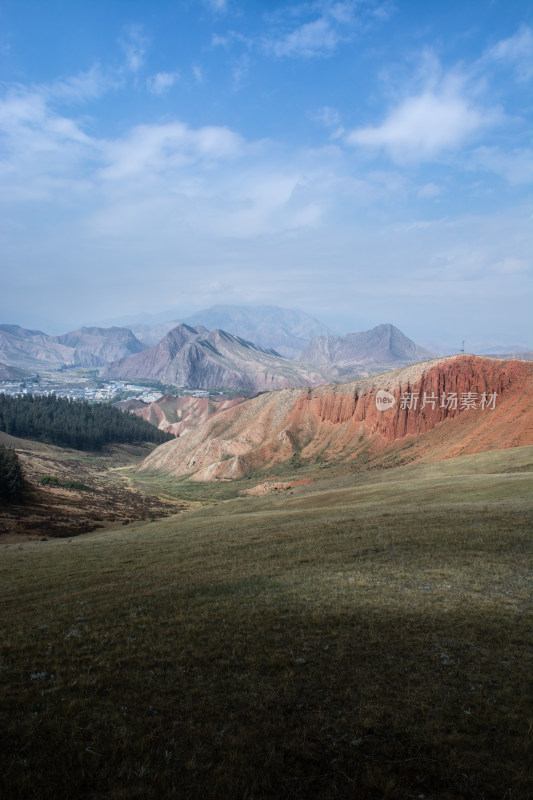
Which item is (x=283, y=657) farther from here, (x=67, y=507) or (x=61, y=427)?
(x=61, y=427)

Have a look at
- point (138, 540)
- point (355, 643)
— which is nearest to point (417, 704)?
point (355, 643)

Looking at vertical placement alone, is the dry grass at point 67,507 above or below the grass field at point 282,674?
below

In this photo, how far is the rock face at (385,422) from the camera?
66.2 metres

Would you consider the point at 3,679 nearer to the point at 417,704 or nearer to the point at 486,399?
the point at 417,704

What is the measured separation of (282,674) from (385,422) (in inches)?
3263

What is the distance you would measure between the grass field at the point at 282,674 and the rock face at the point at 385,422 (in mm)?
47466

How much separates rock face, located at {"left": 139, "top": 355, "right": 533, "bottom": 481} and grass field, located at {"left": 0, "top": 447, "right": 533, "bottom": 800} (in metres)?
47.5

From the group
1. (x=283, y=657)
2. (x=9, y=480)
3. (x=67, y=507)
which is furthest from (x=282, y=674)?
(x=9, y=480)

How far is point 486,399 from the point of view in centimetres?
7594

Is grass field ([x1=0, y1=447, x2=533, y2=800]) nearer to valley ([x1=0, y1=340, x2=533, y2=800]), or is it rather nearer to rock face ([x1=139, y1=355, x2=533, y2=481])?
valley ([x1=0, y1=340, x2=533, y2=800])

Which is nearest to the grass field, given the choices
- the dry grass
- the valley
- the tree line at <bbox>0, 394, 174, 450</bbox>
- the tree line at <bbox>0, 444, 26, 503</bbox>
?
the valley

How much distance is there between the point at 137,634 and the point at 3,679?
11.6 ft

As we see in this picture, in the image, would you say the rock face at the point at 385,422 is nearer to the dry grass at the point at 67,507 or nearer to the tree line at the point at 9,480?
the dry grass at the point at 67,507

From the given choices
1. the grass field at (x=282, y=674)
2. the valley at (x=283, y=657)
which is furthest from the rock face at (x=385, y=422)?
the grass field at (x=282, y=674)
